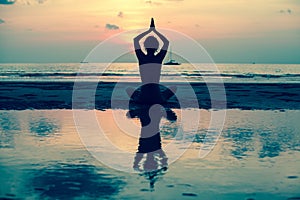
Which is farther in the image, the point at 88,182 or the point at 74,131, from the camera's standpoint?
the point at 74,131

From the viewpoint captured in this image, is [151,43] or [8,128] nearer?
[8,128]

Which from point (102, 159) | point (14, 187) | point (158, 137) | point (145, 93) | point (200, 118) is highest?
point (145, 93)

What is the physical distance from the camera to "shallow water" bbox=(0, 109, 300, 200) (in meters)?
7.61

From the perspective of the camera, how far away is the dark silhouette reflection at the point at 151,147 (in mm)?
9211

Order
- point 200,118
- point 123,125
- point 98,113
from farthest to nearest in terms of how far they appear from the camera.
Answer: point 98,113 → point 200,118 → point 123,125

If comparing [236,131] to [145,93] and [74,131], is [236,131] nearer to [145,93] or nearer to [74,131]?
[74,131]

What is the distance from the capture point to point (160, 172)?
9031 mm

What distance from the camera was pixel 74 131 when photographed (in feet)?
48.4

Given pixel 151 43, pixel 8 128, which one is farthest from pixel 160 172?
pixel 151 43

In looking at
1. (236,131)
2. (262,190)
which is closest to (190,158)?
(262,190)

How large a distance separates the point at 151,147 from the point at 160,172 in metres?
2.91

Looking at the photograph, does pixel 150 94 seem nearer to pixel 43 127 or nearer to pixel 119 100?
pixel 119 100

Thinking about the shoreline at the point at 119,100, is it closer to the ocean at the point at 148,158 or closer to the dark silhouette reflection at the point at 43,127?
the ocean at the point at 148,158

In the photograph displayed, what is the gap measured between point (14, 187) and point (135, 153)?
12.6ft
